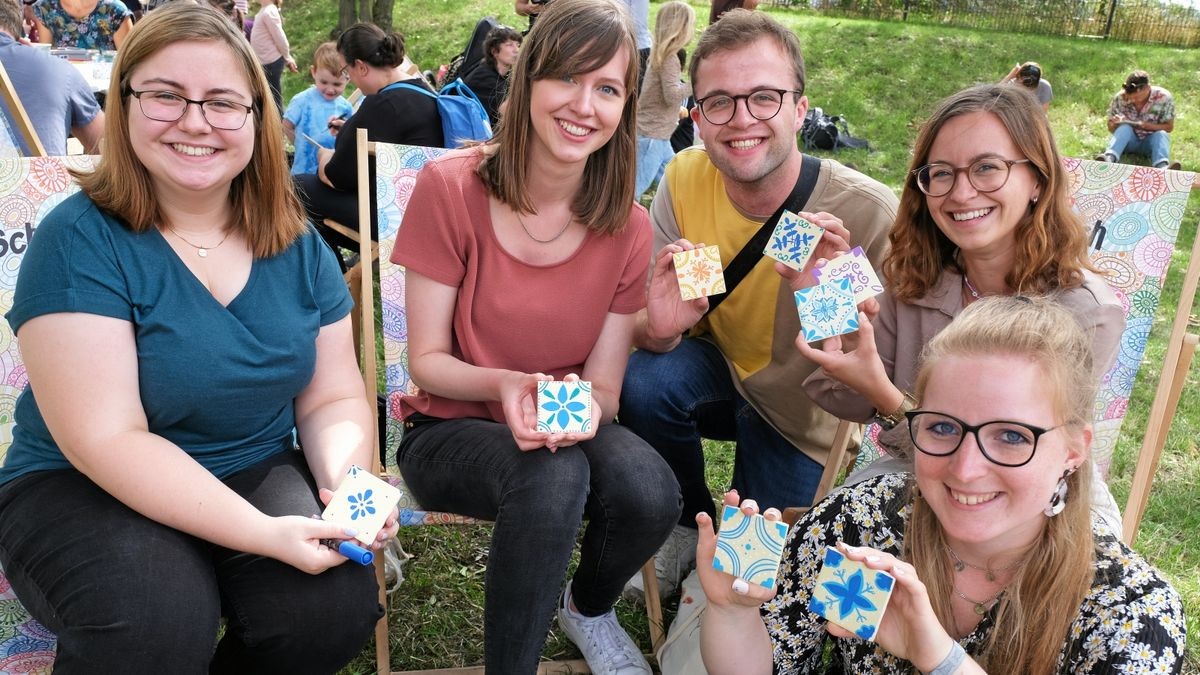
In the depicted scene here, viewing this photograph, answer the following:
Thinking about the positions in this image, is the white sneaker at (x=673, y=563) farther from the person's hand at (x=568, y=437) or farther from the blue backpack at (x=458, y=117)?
the blue backpack at (x=458, y=117)

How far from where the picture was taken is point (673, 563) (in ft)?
10.6

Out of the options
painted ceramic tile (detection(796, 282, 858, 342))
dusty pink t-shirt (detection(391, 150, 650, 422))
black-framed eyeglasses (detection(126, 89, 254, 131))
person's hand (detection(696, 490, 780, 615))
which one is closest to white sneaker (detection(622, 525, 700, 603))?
dusty pink t-shirt (detection(391, 150, 650, 422))

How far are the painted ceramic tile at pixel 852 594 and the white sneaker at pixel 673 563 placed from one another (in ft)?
4.86

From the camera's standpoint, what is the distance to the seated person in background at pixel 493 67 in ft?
23.1

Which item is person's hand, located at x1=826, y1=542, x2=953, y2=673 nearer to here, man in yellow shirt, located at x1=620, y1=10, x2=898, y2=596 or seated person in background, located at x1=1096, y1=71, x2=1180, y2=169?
man in yellow shirt, located at x1=620, y1=10, x2=898, y2=596

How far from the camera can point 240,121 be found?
217 cm

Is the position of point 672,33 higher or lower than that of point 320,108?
higher

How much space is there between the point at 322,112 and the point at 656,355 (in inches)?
163

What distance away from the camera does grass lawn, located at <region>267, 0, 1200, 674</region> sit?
3.17 m

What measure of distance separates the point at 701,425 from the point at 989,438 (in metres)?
1.49

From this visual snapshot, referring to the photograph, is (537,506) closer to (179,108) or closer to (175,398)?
(175,398)

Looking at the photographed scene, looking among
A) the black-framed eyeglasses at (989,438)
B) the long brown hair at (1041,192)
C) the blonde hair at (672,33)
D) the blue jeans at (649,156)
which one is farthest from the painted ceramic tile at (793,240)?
the blonde hair at (672,33)

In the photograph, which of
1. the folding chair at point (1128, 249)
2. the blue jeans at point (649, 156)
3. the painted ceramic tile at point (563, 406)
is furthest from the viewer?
the blue jeans at point (649, 156)

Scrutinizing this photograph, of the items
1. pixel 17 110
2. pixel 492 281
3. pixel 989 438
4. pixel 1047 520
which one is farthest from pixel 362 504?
pixel 17 110
